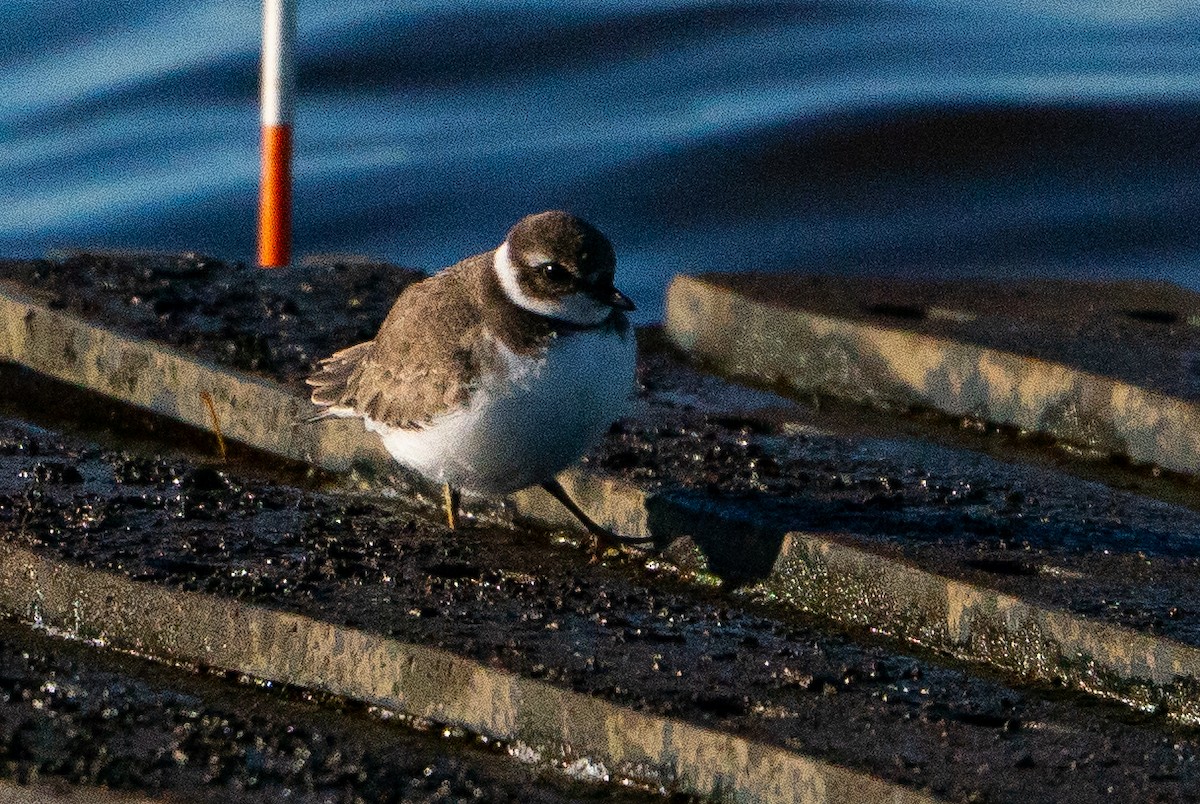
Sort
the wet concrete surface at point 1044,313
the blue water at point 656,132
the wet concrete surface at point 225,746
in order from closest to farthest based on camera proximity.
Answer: the wet concrete surface at point 225,746
the wet concrete surface at point 1044,313
the blue water at point 656,132

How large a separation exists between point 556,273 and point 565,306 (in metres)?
0.09

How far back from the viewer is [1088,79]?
11078mm

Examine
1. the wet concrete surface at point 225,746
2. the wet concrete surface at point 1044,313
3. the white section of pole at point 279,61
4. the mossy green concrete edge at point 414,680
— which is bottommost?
the wet concrete surface at point 225,746

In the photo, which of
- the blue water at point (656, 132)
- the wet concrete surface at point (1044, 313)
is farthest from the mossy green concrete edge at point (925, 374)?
the blue water at point (656, 132)

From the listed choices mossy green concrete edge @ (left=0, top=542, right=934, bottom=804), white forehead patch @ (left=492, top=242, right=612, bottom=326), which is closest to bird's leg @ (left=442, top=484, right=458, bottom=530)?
white forehead patch @ (left=492, top=242, right=612, bottom=326)

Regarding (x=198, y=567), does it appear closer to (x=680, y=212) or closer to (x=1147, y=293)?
(x=1147, y=293)

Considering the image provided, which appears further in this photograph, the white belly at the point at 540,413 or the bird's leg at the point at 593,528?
the bird's leg at the point at 593,528

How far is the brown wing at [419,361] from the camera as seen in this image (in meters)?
4.75

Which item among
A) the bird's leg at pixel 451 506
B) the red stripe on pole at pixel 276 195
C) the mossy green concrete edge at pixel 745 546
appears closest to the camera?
the mossy green concrete edge at pixel 745 546

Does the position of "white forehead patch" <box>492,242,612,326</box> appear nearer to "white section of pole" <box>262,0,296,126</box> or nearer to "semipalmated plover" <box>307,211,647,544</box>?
"semipalmated plover" <box>307,211,647,544</box>

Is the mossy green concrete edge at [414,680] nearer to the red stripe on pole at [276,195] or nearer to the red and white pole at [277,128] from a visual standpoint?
the red and white pole at [277,128]

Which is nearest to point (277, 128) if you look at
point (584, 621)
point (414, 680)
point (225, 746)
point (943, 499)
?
point (943, 499)

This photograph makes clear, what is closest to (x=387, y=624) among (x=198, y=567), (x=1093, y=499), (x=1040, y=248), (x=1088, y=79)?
(x=198, y=567)

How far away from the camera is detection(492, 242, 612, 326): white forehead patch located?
473cm
